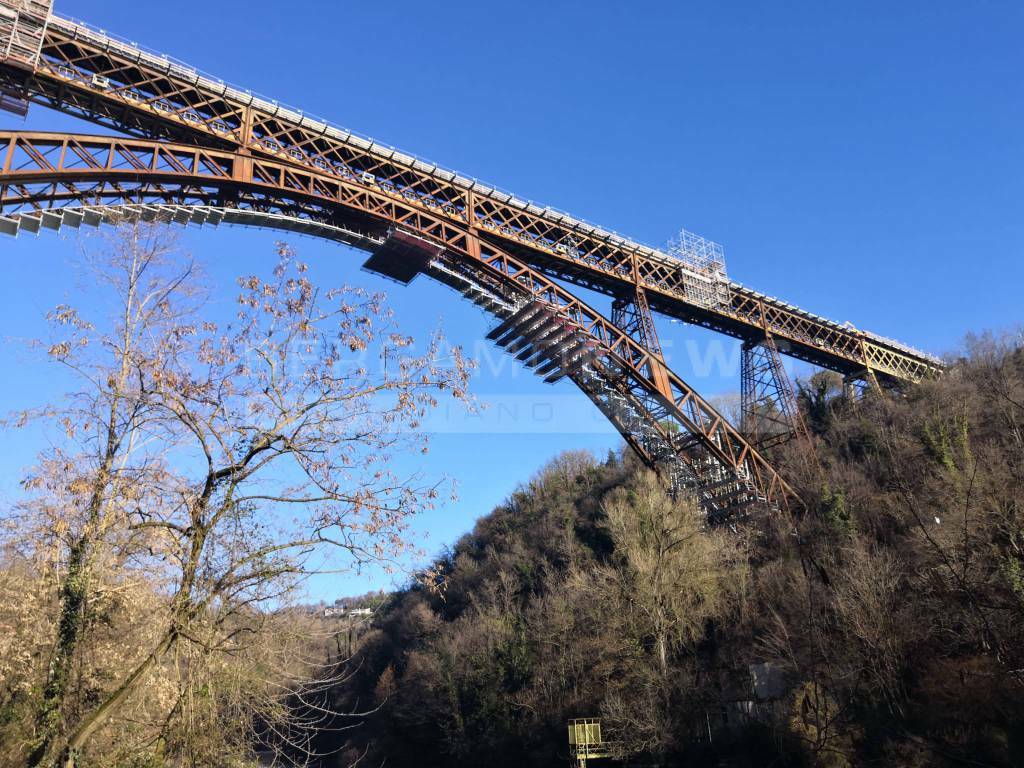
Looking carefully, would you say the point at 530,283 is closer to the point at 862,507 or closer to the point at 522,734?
the point at 862,507

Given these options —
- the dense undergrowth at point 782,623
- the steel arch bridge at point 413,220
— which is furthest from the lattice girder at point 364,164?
the dense undergrowth at point 782,623

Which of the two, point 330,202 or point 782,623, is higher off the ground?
point 330,202

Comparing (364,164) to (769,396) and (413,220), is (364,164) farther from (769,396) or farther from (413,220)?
(769,396)

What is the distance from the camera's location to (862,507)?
27641 mm

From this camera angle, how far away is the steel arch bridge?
17.7 metres

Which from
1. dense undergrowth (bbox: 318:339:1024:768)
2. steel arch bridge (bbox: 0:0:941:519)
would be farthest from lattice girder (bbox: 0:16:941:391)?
dense undergrowth (bbox: 318:339:1024:768)

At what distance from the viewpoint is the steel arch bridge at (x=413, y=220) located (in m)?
17.7

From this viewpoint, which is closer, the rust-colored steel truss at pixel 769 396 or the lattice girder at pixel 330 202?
the lattice girder at pixel 330 202

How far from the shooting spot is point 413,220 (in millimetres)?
24359

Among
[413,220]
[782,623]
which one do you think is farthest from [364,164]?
[782,623]

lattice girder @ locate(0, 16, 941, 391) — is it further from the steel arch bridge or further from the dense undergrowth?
the dense undergrowth

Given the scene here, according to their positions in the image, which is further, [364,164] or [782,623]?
[364,164]

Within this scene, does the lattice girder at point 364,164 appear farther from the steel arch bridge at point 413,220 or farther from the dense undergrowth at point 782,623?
the dense undergrowth at point 782,623

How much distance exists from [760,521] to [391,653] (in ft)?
130
